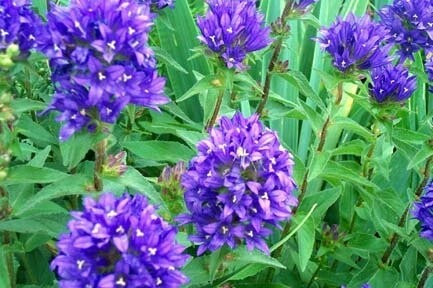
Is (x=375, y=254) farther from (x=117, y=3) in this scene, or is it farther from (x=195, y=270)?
(x=117, y=3)

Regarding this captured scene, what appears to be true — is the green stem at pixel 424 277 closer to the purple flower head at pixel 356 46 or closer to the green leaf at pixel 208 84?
the purple flower head at pixel 356 46

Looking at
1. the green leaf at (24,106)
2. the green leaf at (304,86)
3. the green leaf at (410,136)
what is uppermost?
the green leaf at (24,106)

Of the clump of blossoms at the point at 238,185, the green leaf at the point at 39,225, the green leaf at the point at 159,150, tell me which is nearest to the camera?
the clump of blossoms at the point at 238,185

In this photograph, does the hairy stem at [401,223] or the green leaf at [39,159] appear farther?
the hairy stem at [401,223]

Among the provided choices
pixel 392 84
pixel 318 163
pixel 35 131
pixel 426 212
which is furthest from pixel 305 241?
pixel 35 131

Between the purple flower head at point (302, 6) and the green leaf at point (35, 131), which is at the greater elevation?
the purple flower head at point (302, 6)

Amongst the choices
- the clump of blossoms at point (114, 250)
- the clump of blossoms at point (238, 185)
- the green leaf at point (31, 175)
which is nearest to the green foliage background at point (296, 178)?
the green leaf at point (31, 175)

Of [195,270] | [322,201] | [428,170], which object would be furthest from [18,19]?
[428,170]

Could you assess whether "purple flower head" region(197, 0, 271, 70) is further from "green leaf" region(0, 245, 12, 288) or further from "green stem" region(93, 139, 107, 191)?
"green leaf" region(0, 245, 12, 288)
